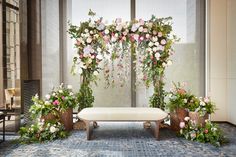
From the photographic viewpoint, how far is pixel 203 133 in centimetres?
366

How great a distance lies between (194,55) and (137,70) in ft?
4.17

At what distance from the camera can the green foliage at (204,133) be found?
140 inches

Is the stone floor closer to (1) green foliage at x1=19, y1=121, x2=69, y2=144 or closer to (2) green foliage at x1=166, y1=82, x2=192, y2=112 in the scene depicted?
(1) green foliage at x1=19, y1=121, x2=69, y2=144

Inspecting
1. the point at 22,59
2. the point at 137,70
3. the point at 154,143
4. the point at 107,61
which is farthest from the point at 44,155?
the point at 137,70

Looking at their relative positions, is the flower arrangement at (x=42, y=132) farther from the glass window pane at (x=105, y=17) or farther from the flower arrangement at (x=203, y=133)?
the flower arrangement at (x=203, y=133)

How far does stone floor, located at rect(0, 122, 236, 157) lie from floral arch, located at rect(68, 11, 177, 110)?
0.85 m

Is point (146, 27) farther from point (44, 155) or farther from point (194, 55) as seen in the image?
point (44, 155)

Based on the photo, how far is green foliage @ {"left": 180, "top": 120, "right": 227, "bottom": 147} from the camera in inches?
140

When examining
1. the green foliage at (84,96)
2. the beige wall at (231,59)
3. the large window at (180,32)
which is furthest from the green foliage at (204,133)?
the green foliage at (84,96)

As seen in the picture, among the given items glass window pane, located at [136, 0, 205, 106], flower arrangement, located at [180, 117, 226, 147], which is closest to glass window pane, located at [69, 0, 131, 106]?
glass window pane, located at [136, 0, 205, 106]

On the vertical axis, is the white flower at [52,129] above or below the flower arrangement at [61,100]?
below

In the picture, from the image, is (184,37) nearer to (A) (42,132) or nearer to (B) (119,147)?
(B) (119,147)

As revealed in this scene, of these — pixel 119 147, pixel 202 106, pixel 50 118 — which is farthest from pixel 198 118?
pixel 50 118

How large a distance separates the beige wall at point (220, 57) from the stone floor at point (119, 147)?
1036 millimetres
